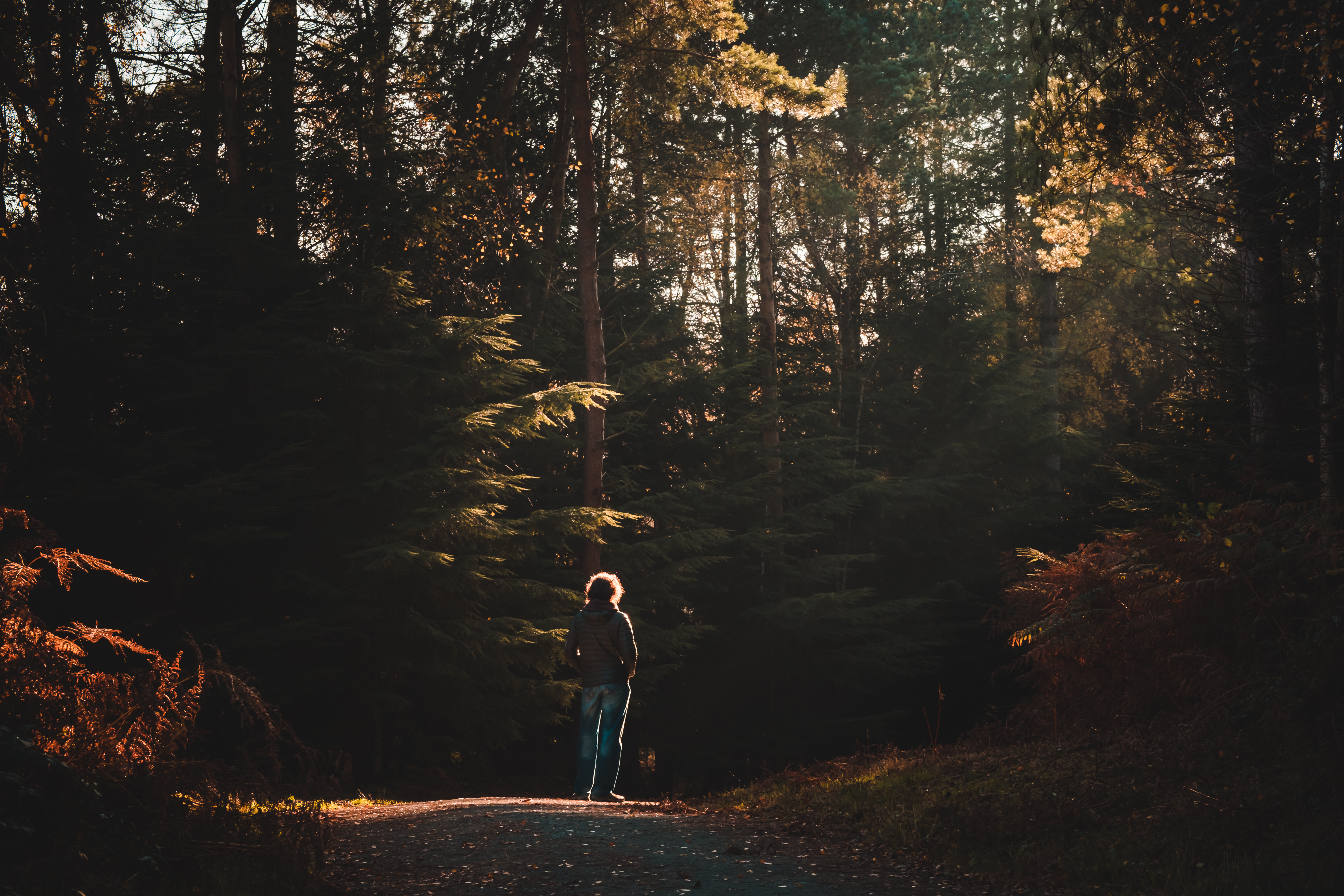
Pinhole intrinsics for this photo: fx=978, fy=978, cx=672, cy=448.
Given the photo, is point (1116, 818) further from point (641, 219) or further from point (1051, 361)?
point (1051, 361)

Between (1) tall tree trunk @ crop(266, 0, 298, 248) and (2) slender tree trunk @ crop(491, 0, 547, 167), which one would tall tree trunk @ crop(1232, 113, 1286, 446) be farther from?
(1) tall tree trunk @ crop(266, 0, 298, 248)

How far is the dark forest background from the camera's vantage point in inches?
432

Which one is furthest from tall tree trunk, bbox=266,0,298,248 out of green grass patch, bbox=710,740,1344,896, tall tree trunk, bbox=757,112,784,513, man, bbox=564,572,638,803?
green grass patch, bbox=710,740,1344,896

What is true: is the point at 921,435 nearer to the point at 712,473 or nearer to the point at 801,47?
the point at 712,473

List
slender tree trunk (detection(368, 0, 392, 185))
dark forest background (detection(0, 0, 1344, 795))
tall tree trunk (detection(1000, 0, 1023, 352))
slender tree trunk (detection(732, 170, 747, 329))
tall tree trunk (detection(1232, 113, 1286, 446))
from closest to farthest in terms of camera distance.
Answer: tall tree trunk (detection(1232, 113, 1286, 446)) < dark forest background (detection(0, 0, 1344, 795)) < slender tree trunk (detection(368, 0, 392, 185)) < slender tree trunk (detection(732, 170, 747, 329)) < tall tree trunk (detection(1000, 0, 1023, 352))

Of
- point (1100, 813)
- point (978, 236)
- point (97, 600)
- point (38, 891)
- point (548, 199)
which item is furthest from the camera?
point (978, 236)

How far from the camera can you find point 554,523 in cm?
1424

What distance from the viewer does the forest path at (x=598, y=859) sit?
502cm

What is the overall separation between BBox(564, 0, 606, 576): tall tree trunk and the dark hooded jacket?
22.8 ft

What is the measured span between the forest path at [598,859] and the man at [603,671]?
5.38 feet

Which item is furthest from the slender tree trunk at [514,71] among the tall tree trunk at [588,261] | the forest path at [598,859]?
the forest path at [598,859]

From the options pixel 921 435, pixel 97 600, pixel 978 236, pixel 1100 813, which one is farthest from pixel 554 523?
pixel 978 236

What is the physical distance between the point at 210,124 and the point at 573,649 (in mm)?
10454

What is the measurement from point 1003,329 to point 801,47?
8974 mm
